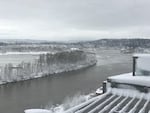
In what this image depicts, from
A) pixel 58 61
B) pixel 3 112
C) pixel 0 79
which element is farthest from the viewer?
pixel 58 61

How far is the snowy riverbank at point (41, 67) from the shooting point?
74.7ft

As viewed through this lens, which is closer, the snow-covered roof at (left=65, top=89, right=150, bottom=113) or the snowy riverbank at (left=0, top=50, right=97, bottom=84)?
the snow-covered roof at (left=65, top=89, right=150, bottom=113)

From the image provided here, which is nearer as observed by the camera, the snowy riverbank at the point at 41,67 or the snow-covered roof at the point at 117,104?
the snow-covered roof at the point at 117,104

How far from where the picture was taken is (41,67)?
2722cm

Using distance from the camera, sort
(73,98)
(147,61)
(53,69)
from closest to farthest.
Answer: (147,61), (73,98), (53,69)

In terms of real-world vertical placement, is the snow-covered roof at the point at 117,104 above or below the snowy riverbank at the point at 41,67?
above

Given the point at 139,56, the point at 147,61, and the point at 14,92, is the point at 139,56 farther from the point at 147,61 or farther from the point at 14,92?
the point at 14,92

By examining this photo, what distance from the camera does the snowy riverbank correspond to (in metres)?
22.8

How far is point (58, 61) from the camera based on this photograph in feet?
101

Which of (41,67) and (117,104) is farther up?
(117,104)

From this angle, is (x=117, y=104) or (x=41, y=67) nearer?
(x=117, y=104)

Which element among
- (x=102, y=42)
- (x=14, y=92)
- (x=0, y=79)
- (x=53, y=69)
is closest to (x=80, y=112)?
(x=14, y=92)

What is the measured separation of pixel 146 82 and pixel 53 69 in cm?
2327

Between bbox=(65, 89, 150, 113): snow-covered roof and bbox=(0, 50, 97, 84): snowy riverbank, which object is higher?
bbox=(65, 89, 150, 113): snow-covered roof
